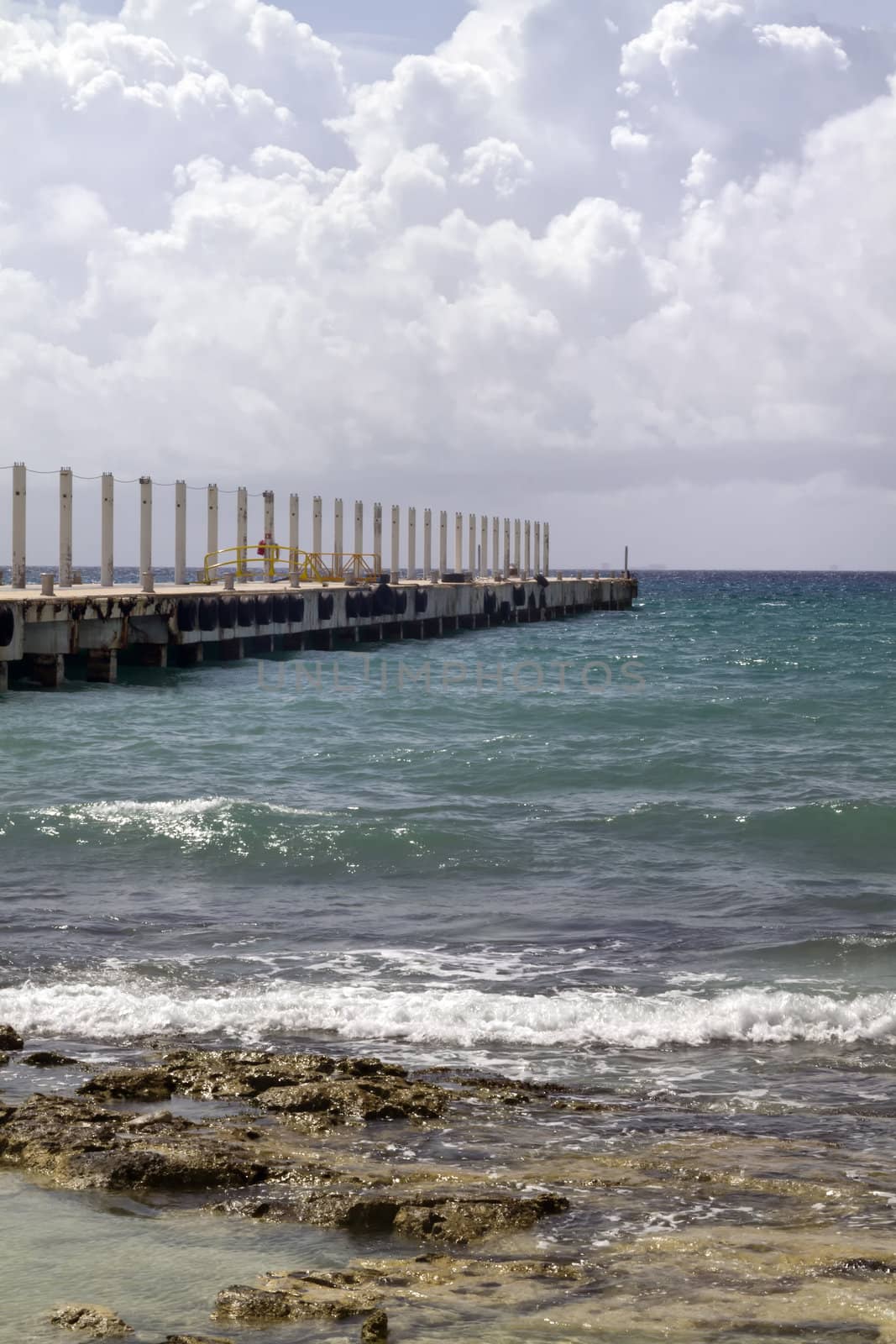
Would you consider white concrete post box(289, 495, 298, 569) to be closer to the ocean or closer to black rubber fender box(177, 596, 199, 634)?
black rubber fender box(177, 596, 199, 634)

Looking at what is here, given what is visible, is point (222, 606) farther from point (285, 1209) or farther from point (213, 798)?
point (285, 1209)

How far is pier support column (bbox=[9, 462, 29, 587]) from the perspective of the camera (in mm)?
37344

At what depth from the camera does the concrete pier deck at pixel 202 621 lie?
1232 inches

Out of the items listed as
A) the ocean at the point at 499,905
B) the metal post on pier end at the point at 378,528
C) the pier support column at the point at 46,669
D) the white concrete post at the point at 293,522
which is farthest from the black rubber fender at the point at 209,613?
the metal post on pier end at the point at 378,528

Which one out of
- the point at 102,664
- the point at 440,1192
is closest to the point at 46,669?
the point at 102,664

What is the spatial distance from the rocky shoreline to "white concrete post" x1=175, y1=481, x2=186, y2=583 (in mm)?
39135

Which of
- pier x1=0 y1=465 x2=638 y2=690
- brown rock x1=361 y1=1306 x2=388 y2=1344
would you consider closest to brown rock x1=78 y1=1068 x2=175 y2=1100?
brown rock x1=361 y1=1306 x2=388 y2=1344

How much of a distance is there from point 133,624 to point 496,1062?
28.6 m

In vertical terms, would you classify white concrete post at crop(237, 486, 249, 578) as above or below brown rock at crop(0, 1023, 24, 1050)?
above

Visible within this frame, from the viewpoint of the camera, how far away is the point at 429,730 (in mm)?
25922

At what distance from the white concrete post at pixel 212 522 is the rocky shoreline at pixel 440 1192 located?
42.2 meters

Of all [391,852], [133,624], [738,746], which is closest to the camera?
[391,852]

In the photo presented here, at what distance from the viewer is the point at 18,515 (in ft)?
123

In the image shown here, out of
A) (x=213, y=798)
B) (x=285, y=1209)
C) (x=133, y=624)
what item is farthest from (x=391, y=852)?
(x=133, y=624)
